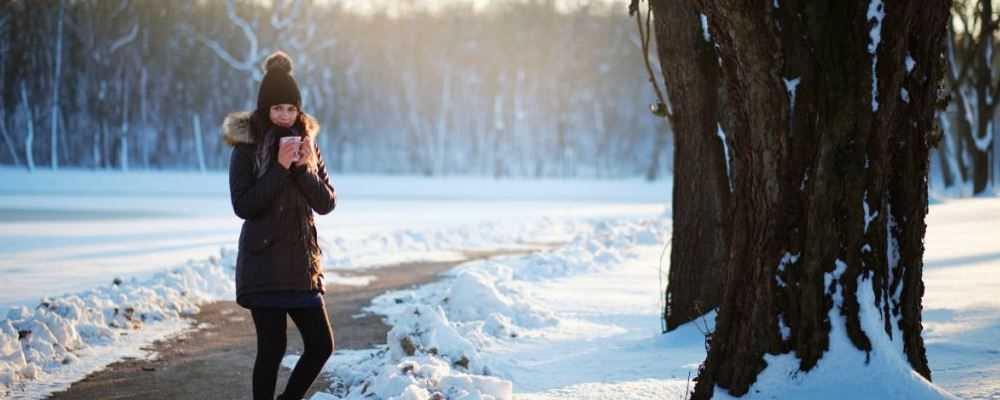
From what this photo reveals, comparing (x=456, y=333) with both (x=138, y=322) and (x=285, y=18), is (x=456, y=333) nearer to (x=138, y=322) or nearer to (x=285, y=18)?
(x=138, y=322)

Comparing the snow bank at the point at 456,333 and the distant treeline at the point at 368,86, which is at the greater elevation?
the distant treeline at the point at 368,86

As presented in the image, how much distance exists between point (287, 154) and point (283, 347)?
34.2 inches

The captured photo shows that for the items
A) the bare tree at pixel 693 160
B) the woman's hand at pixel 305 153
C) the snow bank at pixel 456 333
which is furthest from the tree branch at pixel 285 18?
the woman's hand at pixel 305 153

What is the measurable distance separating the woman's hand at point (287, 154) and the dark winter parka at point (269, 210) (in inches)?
1.8

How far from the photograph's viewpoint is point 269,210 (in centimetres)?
377

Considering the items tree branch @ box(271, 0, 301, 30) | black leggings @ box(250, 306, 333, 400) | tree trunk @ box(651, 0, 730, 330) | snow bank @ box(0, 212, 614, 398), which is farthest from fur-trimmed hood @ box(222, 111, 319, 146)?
tree branch @ box(271, 0, 301, 30)

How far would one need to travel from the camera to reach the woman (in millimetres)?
3740

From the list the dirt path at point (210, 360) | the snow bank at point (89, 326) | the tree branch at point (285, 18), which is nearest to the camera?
the dirt path at point (210, 360)

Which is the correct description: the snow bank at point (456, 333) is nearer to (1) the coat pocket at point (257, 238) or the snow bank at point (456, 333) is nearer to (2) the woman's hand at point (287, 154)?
(1) the coat pocket at point (257, 238)

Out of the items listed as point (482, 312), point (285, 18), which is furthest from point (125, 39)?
point (482, 312)

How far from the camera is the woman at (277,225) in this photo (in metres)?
3.74

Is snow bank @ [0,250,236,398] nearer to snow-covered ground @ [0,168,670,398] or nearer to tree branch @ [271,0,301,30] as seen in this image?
snow-covered ground @ [0,168,670,398]

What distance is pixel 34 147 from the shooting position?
137ft

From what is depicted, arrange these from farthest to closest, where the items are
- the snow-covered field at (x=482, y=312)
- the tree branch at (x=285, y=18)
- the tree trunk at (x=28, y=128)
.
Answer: the tree branch at (x=285, y=18), the tree trunk at (x=28, y=128), the snow-covered field at (x=482, y=312)
